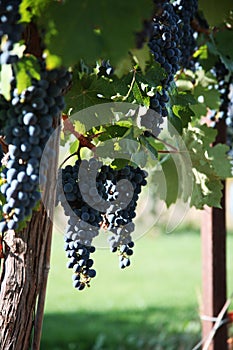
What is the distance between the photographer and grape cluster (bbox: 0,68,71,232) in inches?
33.1

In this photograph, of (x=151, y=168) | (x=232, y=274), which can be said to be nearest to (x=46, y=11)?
(x=151, y=168)

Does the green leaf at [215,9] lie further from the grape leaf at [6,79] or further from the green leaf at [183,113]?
the green leaf at [183,113]

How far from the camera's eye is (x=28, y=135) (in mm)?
852

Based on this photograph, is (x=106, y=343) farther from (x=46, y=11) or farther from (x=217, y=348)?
(x=46, y=11)

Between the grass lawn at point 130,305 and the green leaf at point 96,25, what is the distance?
3.37 metres

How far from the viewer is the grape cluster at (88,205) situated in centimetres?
107

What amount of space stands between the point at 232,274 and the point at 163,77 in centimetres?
588

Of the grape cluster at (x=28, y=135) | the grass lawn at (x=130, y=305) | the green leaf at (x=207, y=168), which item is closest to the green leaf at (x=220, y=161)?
the green leaf at (x=207, y=168)

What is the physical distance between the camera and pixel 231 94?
6.64 ft

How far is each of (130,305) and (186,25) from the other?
198 inches

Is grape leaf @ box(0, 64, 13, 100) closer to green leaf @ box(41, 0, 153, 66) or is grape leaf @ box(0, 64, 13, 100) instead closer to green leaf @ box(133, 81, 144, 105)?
green leaf @ box(41, 0, 153, 66)

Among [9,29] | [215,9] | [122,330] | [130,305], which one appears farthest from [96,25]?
[130,305]

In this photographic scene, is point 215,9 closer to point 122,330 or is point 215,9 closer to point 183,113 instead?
Result: point 183,113

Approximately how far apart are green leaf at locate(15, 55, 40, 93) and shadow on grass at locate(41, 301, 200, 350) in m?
3.78
